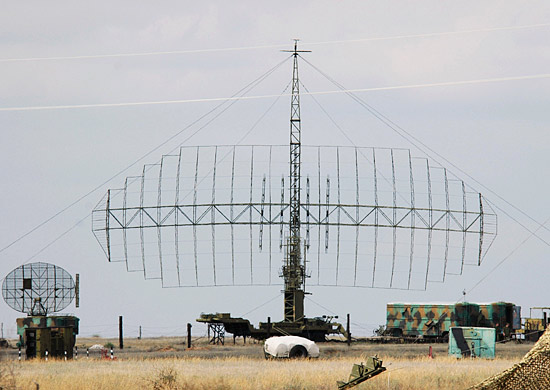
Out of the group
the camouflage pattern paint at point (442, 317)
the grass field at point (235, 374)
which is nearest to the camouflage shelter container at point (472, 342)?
the grass field at point (235, 374)

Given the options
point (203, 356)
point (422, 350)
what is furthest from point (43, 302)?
point (422, 350)

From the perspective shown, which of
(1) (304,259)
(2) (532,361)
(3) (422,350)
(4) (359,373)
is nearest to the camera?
(2) (532,361)

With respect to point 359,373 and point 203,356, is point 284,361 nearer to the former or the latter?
point 203,356

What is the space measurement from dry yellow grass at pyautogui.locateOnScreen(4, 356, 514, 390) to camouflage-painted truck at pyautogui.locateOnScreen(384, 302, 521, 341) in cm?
2898

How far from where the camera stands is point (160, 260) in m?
66.8

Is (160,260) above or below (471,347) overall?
above

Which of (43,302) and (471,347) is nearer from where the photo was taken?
(471,347)

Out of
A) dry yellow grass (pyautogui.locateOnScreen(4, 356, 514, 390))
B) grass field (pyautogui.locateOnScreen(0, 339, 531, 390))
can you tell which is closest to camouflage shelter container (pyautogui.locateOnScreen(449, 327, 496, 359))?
grass field (pyautogui.locateOnScreen(0, 339, 531, 390))

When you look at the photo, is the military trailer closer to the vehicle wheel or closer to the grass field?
the grass field

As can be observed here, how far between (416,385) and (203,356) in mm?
22048

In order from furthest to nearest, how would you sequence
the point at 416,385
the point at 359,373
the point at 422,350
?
the point at 422,350 < the point at 416,385 < the point at 359,373

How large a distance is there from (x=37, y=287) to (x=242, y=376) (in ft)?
102

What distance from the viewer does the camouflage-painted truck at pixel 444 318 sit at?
251ft

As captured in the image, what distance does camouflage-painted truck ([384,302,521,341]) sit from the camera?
3014 inches
